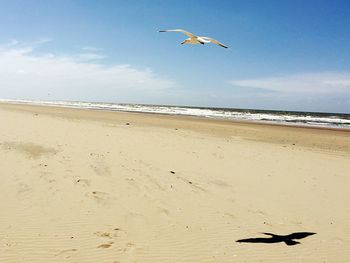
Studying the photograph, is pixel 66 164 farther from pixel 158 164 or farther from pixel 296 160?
pixel 296 160

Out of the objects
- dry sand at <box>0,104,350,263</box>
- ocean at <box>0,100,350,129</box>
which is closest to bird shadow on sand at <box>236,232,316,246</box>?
dry sand at <box>0,104,350,263</box>

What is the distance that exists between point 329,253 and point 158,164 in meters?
5.77

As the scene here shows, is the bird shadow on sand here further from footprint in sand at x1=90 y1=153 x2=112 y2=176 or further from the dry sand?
footprint in sand at x1=90 y1=153 x2=112 y2=176

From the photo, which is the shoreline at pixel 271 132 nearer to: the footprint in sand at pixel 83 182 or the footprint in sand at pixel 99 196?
the footprint in sand at pixel 83 182

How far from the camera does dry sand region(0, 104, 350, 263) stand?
205 inches

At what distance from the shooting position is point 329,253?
5477mm

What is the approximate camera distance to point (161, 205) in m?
6.94

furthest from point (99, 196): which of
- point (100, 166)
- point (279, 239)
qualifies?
point (279, 239)

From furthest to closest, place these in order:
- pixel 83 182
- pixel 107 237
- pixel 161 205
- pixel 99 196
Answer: pixel 83 182
pixel 99 196
pixel 161 205
pixel 107 237

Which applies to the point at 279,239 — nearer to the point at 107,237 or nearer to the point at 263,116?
the point at 107,237

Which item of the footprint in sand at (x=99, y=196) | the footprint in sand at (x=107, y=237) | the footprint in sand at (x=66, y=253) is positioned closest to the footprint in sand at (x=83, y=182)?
the footprint in sand at (x=99, y=196)

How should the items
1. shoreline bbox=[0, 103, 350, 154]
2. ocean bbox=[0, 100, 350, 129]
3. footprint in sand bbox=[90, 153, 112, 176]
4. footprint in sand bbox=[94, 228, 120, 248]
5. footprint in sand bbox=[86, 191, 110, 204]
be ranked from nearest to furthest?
footprint in sand bbox=[94, 228, 120, 248] → footprint in sand bbox=[86, 191, 110, 204] → footprint in sand bbox=[90, 153, 112, 176] → shoreline bbox=[0, 103, 350, 154] → ocean bbox=[0, 100, 350, 129]

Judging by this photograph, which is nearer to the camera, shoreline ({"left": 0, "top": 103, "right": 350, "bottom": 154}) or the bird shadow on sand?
the bird shadow on sand

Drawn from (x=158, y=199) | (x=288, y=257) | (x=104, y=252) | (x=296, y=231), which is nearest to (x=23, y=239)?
(x=104, y=252)
